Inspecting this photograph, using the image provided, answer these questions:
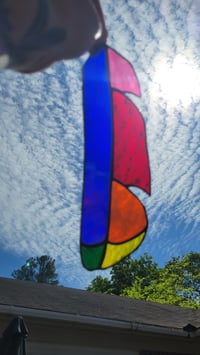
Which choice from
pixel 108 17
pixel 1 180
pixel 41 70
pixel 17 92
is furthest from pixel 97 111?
pixel 1 180

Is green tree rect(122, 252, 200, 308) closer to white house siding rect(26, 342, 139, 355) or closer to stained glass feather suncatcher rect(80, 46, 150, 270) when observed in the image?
white house siding rect(26, 342, 139, 355)

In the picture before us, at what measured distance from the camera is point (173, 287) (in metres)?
23.1

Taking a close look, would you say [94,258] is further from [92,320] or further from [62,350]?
[62,350]

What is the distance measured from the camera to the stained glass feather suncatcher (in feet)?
7.64

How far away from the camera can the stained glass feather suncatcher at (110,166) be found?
2330 mm

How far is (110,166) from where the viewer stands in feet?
7.93

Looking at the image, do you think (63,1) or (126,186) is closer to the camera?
(63,1)

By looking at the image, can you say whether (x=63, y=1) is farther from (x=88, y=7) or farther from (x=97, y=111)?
(x=97, y=111)

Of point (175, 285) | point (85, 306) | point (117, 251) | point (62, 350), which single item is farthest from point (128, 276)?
point (117, 251)

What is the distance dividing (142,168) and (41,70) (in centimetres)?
88

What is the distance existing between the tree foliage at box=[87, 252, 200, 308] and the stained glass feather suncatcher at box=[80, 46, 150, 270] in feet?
65.8

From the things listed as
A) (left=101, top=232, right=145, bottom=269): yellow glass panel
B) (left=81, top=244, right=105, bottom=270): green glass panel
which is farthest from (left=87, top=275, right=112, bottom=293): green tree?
(left=81, top=244, right=105, bottom=270): green glass panel

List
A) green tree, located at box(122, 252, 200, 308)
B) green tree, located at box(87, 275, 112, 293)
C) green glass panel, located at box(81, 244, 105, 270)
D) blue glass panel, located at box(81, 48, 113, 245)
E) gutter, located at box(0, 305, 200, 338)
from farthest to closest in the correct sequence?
green tree, located at box(87, 275, 112, 293) → green tree, located at box(122, 252, 200, 308) → gutter, located at box(0, 305, 200, 338) → blue glass panel, located at box(81, 48, 113, 245) → green glass panel, located at box(81, 244, 105, 270)

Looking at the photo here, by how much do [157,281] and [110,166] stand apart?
77.6 ft
